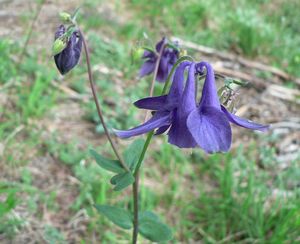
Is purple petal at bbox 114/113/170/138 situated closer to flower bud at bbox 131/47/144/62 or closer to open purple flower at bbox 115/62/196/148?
open purple flower at bbox 115/62/196/148

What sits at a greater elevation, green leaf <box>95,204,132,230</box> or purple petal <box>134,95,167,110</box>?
purple petal <box>134,95,167,110</box>

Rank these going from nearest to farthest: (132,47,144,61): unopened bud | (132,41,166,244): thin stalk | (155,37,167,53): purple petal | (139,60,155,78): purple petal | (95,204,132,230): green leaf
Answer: (132,41,166,244): thin stalk, (95,204,132,230): green leaf, (132,47,144,61): unopened bud, (155,37,167,53): purple petal, (139,60,155,78): purple petal

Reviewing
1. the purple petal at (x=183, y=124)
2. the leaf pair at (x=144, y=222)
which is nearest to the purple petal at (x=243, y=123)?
the purple petal at (x=183, y=124)

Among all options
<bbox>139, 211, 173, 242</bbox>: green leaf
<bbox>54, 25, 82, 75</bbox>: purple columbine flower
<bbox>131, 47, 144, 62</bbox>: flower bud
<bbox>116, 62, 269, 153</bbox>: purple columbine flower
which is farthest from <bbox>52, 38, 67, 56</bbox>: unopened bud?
<bbox>139, 211, 173, 242</bbox>: green leaf

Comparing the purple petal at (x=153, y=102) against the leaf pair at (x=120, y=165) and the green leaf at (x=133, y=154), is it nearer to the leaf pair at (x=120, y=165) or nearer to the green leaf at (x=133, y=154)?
the leaf pair at (x=120, y=165)

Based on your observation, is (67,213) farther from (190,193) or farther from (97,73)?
(97,73)

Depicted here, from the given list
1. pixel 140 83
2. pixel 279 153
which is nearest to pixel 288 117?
pixel 279 153

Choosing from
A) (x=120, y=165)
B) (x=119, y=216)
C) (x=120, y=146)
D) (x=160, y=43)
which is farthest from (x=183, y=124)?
(x=120, y=146)
